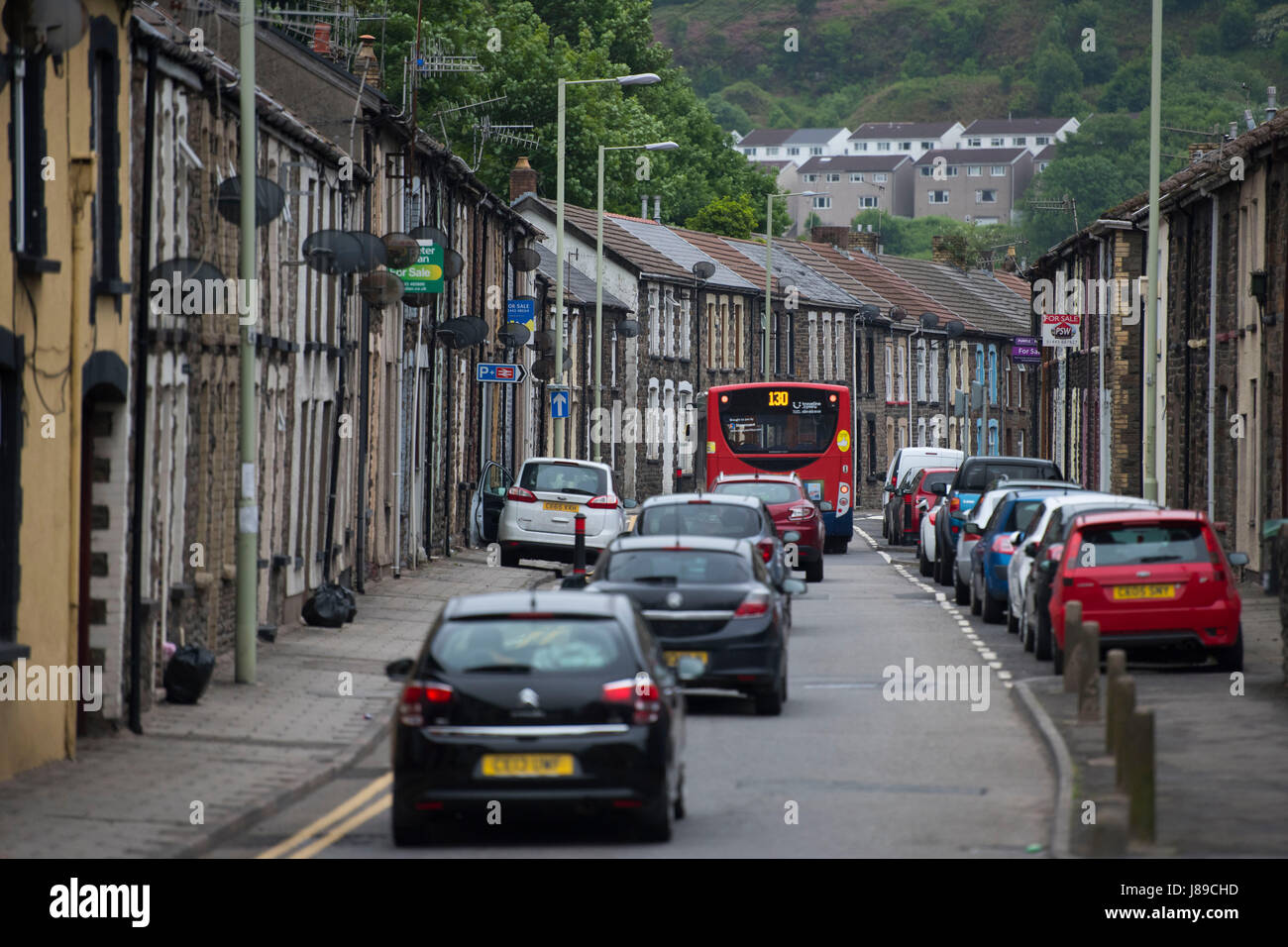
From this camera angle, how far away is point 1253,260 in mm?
34188

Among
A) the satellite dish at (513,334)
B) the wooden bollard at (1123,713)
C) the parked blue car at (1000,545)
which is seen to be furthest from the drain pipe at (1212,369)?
the wooden bollard at (1123,713)

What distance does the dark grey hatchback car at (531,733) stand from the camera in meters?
11.4

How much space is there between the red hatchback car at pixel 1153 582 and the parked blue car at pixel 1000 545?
523cm

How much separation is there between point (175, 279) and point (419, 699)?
25.7ft

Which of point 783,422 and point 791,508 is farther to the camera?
point 783,422

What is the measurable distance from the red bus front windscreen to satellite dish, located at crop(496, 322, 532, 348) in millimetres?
4570

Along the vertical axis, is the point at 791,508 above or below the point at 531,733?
above

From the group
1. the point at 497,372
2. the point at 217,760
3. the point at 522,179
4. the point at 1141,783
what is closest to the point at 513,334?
the point at 497,372

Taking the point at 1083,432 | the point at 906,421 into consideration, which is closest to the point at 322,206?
the point at 1083,432

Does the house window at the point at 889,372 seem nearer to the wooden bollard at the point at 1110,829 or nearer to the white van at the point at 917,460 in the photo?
the white van at the point at 917,460

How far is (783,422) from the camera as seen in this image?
4547 centimetres

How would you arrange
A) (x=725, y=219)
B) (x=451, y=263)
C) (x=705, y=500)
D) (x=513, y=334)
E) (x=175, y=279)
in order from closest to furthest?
(x=175, y=279)
(x=705, y=500)
(x=451, y=263)
(x=513, y=334)
(x=725, y=219)

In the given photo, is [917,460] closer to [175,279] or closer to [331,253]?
[331,253]

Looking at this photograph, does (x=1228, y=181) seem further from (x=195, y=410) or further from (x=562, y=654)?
(x=562, y=654)
